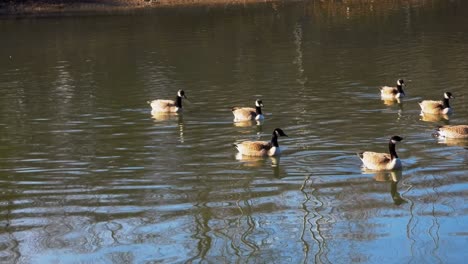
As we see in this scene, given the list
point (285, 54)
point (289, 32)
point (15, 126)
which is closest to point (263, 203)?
point (15, 126)

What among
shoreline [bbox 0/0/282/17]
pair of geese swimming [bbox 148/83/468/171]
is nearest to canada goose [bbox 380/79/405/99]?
pair of geese swimming [bbox 148/83/468/171]

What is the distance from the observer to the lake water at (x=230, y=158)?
37.9ft

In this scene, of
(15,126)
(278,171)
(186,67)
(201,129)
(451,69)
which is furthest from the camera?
(186,67)

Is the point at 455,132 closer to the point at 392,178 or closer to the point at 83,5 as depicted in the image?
the point at 392,178

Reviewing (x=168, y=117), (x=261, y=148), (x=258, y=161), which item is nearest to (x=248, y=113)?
(x=168, y=117)

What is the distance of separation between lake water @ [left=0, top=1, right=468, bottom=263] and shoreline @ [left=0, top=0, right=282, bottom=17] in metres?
22.1

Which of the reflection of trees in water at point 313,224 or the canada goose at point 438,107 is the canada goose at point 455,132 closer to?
the canada goose at point 438,107

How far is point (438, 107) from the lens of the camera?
19172mm

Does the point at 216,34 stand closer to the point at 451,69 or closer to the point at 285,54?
the point at 285,54

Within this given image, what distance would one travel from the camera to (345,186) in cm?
1378

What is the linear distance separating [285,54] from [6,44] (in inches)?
582

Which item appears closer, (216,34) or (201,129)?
(201,129)

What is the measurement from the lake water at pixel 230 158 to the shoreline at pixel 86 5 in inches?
872

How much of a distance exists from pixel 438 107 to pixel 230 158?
19.0 ft
